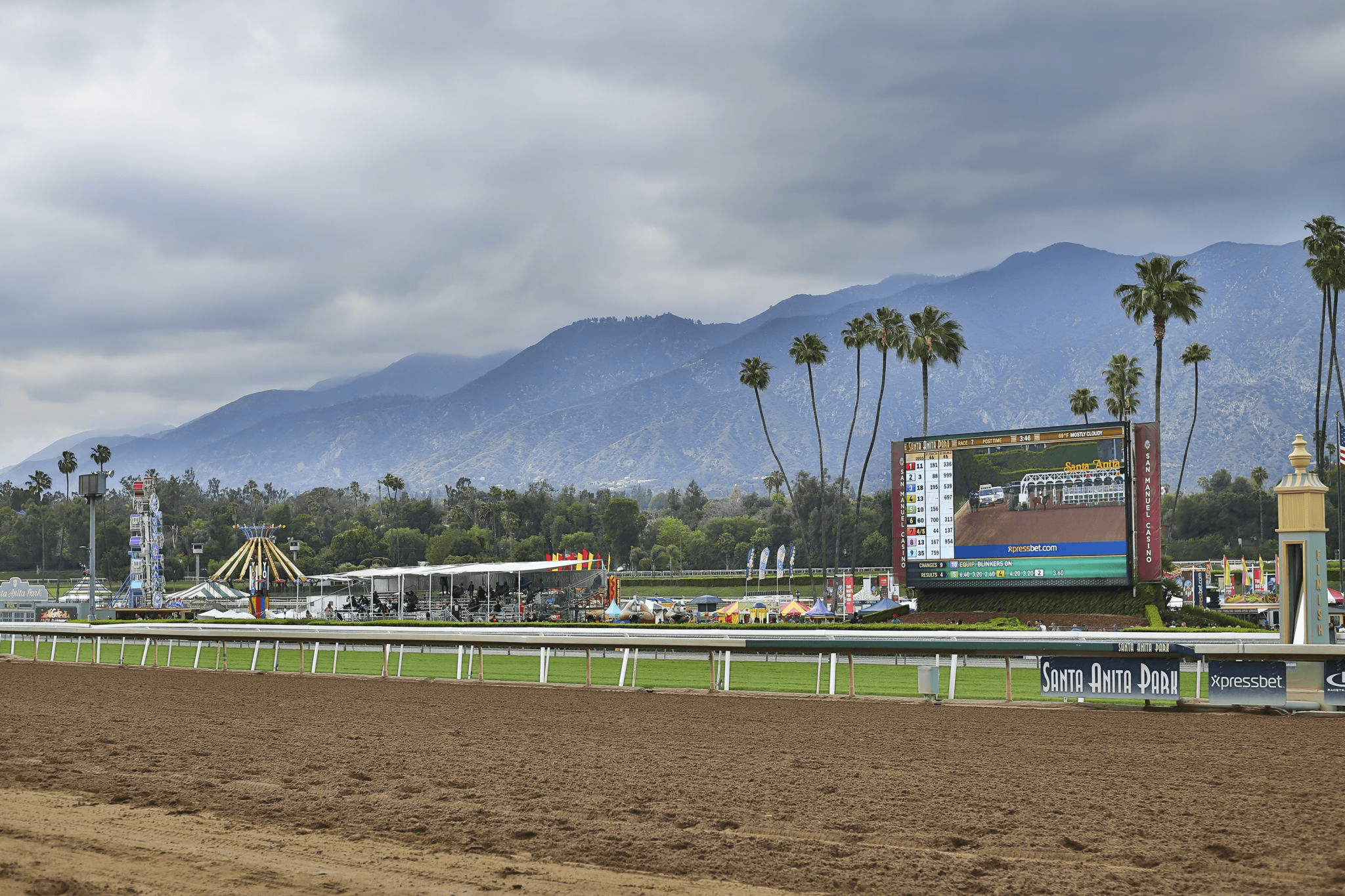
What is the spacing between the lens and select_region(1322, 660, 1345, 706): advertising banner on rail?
17078mm

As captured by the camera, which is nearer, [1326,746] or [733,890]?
[733,890]

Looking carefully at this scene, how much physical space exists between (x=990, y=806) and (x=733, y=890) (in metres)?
3.34

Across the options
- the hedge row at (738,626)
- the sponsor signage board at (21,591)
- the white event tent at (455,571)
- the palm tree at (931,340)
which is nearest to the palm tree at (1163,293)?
the palm tree at (931,340)

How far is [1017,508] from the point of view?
40.1m

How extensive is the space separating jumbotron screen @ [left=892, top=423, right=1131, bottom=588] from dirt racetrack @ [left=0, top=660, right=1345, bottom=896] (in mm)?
22363

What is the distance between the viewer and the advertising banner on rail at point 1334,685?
672 inches

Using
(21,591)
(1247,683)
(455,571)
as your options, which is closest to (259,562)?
(21,591)

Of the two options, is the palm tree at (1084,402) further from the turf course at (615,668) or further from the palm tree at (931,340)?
the turf course at (615,668)

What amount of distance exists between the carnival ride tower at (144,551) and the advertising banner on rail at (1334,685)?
69549 mm

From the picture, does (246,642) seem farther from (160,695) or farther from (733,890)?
(733,890)

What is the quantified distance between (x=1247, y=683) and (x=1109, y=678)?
1.86m

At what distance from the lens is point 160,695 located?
2033cm

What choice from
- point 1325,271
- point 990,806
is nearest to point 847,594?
point 1325,271

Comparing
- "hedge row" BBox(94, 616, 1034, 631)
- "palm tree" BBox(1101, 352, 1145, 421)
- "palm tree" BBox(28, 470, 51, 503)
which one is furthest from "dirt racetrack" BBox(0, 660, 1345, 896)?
"palm tree" BBox(28, 470, 51, 503)
